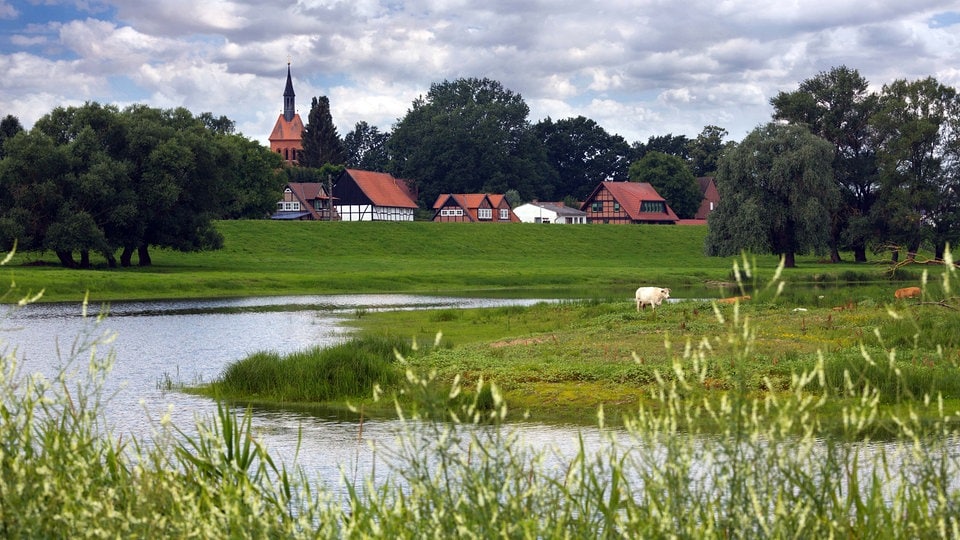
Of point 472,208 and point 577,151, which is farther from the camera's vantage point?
point 577,151

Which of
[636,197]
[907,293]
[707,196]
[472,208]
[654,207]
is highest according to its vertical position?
[707,196]

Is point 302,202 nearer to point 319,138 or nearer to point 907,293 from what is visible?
point 319,138

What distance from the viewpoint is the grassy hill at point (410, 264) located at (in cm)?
6097

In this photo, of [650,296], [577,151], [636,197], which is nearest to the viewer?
[650,296]

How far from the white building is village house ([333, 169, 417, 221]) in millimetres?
16045

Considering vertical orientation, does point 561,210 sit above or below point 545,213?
above

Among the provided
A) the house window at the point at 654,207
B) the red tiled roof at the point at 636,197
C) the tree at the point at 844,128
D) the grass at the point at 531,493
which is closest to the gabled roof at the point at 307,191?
the red tiled roof at the point at 636,197

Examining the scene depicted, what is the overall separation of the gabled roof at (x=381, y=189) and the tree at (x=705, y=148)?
49.3 metres

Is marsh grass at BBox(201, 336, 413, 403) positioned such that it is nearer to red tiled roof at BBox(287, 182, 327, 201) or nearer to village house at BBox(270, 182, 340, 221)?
village house at BBox(270, 182, 340, 221)

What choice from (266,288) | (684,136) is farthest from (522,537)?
(684,136)

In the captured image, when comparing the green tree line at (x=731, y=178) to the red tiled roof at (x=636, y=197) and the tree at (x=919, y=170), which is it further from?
the red tiled roof at (x=636, y=197)

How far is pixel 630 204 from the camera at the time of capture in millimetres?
149375

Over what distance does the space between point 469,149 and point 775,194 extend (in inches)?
3466

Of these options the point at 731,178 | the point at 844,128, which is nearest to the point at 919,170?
the point at 844,128
